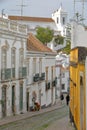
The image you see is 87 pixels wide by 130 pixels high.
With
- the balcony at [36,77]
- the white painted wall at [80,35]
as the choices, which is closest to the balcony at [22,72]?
the balcony at [36,77]

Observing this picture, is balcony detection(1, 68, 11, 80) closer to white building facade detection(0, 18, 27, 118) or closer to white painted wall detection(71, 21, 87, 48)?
white building facade detection(0, 18, 27, 118)

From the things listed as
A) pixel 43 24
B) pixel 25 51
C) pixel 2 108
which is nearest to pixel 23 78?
pixel 25 51

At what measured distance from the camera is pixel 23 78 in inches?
1495

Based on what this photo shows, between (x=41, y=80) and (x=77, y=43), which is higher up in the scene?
(x=77, y=43)

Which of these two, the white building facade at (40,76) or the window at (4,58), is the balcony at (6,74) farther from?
the white building facade at (40,76)

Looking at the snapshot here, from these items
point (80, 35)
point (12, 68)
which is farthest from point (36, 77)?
point (80, 35)

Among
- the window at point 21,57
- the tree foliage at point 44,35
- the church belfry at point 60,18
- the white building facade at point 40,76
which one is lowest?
the white building facade at point 40,76

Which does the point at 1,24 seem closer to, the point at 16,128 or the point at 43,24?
the point at 16,128

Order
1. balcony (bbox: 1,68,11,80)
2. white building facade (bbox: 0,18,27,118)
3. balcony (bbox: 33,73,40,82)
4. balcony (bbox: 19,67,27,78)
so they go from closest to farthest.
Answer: balcony (bbox: 1,68,11,80) → white building facade (bbox: 0,18,27,118) → balcony (bbox: 19,67,27,78) → balcony (bbox: 33,73,40,82)

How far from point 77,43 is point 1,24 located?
38.8 ft

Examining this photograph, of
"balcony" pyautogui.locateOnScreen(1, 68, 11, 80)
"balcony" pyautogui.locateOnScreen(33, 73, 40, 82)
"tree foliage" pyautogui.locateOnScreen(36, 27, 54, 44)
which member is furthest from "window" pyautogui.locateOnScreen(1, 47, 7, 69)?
"tree foliage" pyautogui.locateOnScreen(36, 27, 54, 44)

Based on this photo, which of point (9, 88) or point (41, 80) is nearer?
point (9, 88)

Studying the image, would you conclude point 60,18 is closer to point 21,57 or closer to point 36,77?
point 36,77

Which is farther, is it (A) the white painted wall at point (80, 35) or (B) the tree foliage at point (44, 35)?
(B) the tree foliage at point (44, 35)
